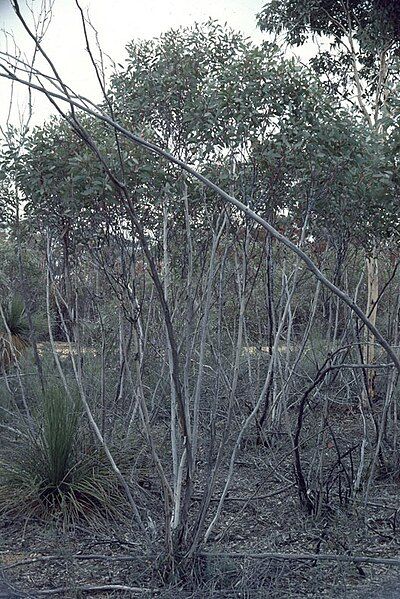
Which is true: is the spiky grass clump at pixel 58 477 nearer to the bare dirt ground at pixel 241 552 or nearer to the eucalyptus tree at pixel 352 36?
the bare dirt ground at pixel 241 552

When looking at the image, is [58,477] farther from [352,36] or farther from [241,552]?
[352,36]

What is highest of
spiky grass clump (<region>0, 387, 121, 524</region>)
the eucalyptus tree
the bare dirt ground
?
the eucalyptus tree

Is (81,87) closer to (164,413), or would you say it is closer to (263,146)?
(263,146)

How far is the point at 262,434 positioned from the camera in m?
7.18

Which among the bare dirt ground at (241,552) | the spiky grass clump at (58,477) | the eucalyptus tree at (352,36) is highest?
the eucalyptus tree at (352,36)

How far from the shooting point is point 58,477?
575 cm

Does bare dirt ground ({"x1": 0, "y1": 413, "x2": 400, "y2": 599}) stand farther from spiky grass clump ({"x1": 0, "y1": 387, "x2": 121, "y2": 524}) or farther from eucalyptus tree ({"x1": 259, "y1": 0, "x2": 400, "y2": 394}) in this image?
eucalyptus tree ({"x1": 259, "y1": 0, "x2": 400, "y2": 394})

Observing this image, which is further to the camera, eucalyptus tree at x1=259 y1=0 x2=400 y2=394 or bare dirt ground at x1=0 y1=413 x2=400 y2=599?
eucalyptus tree at x1=259 y1=0 x2=400 y2=394

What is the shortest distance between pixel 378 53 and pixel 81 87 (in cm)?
779

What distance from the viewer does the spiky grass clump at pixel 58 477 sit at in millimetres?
5605

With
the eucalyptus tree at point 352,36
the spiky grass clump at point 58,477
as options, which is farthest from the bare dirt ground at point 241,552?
the eucalyptus tree at point 352,36

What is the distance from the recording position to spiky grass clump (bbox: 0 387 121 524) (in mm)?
5605

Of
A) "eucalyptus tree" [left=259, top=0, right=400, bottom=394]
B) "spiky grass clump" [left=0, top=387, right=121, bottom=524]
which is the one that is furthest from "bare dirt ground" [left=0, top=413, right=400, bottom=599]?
"eucalyptus tree" [left=259, top=0, right=400, bottom=394]

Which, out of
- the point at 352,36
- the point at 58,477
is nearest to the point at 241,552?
the point at 58,477
